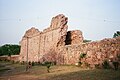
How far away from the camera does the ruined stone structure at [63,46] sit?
1858cm

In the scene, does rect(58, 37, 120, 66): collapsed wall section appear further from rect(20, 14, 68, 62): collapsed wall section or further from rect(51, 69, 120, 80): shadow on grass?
rect(51, 69, 120, 80): shadow on grass

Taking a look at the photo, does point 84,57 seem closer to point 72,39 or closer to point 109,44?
point 109,44

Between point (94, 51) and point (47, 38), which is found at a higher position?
point (47, 38)

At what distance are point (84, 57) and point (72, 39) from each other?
7231mm

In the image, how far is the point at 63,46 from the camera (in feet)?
84.4

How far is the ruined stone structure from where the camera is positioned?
18.6m

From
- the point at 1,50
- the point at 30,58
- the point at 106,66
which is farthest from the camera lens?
the point at 1,50

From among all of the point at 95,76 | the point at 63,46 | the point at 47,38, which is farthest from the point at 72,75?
the point at 47,38

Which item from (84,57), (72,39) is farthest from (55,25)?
(84,57)

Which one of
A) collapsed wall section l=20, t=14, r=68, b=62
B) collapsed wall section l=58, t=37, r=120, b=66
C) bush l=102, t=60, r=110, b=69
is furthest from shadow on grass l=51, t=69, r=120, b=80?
collapsed wall section l=20, t=14, r=68, b=62

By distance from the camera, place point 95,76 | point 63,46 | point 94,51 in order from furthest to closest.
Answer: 1. point 63,46
2. point 94,51
3. point 95,76

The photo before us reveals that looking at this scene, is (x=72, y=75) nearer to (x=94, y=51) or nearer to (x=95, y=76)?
(x=95, y=76)

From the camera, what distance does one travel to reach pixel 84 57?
2152 centimetres

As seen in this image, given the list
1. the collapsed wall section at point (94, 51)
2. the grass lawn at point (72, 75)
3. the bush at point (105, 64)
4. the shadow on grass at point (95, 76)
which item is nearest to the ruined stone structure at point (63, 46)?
the collapsed wall section at point (94, 51)
